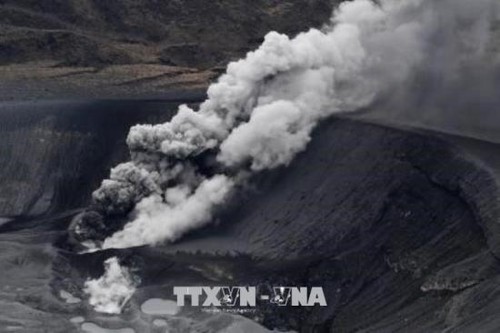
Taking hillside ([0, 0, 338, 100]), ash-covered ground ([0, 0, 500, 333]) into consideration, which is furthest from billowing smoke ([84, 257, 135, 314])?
hillside ([0, 0, 338, 100])

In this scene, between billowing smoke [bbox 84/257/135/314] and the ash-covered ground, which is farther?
billowing smoke [bbox 84/257/135/314]

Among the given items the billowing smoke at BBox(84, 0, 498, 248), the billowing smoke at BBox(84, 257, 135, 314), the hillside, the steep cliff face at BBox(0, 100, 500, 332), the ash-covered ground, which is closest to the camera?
the steep cliff face at BBox(0, 100, 500, 332)

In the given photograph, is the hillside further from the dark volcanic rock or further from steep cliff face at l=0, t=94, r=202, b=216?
steep cliff face at l=0, t=94, r=202, b=216

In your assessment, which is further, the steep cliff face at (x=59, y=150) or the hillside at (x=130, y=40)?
the hillside at (x=130, y=40)

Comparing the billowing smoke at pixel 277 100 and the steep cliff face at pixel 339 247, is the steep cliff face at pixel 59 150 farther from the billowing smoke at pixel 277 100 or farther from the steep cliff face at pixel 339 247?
the billowing smoke at pixel 277 100

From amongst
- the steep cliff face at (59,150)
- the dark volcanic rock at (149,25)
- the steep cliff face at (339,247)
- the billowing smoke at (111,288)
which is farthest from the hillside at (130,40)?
the billowing smoke at (111,288)

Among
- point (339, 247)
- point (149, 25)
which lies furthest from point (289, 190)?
point (149, 25)
